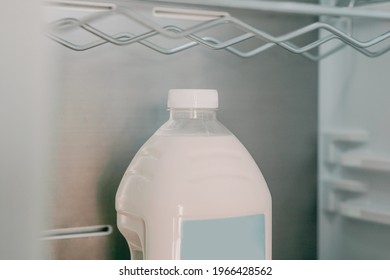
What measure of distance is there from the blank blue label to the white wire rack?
244 millimetres

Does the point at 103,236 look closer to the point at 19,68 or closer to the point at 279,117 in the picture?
the point at 279,117

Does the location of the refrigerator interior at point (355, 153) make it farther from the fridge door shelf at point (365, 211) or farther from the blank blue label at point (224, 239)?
the blank blue label at point (224, 239)

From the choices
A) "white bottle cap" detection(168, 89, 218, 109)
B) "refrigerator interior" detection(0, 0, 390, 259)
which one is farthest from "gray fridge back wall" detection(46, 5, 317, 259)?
"white bottle cap" detection(168, 89, 218, 109)

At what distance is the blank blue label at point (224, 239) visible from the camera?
2.60 ft

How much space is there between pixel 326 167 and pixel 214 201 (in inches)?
17.2

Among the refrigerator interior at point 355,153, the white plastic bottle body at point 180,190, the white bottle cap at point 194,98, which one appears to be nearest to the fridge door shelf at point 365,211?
the refrigerator interior at point 355,153

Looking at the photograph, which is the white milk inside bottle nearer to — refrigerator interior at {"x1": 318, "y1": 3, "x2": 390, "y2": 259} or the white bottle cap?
the white bottle cap

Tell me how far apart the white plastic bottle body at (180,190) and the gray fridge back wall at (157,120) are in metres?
0.09

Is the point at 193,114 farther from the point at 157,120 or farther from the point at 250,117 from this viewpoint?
the point at 250,117

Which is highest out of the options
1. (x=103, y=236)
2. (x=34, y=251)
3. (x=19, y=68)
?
(x=19, y=68)

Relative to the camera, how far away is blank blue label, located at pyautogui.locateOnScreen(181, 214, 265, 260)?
0.79 metres

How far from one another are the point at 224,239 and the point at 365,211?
372mm
